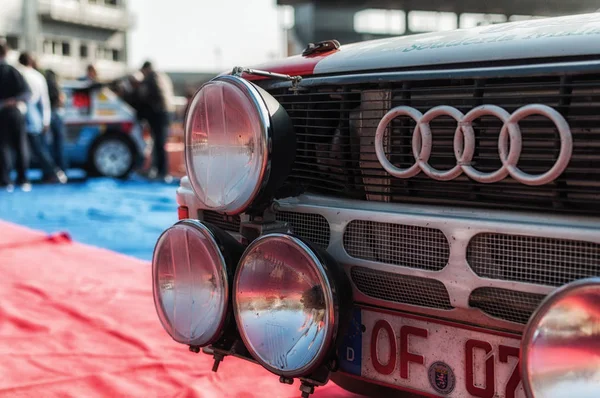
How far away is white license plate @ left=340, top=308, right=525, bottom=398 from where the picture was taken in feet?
5.19

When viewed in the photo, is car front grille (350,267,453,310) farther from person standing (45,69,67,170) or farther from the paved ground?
person standing (45,69,67,170)

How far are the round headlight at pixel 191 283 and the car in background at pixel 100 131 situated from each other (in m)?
9.42

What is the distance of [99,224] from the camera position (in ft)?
22.1

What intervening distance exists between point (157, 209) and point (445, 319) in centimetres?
632

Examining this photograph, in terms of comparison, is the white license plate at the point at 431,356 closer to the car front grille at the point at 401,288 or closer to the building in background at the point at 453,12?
the car front grille at the point at 401,288

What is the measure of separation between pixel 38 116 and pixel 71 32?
36738 millimetres

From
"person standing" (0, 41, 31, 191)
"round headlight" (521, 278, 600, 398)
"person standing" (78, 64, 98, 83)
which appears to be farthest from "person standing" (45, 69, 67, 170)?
"round headlight" (521, 278, 600, 398)

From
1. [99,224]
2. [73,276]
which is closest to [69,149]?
[99,224]

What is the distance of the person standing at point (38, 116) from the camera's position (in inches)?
366

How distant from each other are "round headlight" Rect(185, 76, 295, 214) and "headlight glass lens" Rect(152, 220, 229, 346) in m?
0.13

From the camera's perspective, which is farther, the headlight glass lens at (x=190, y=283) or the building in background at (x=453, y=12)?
the building in background at (x=453, y=12)

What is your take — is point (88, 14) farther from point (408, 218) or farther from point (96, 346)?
point (408, 218)

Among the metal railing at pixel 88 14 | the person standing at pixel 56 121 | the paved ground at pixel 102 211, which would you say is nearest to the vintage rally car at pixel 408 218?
the paved ground at pixel 102 211

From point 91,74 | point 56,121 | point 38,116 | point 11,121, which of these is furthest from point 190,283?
point 91,74
